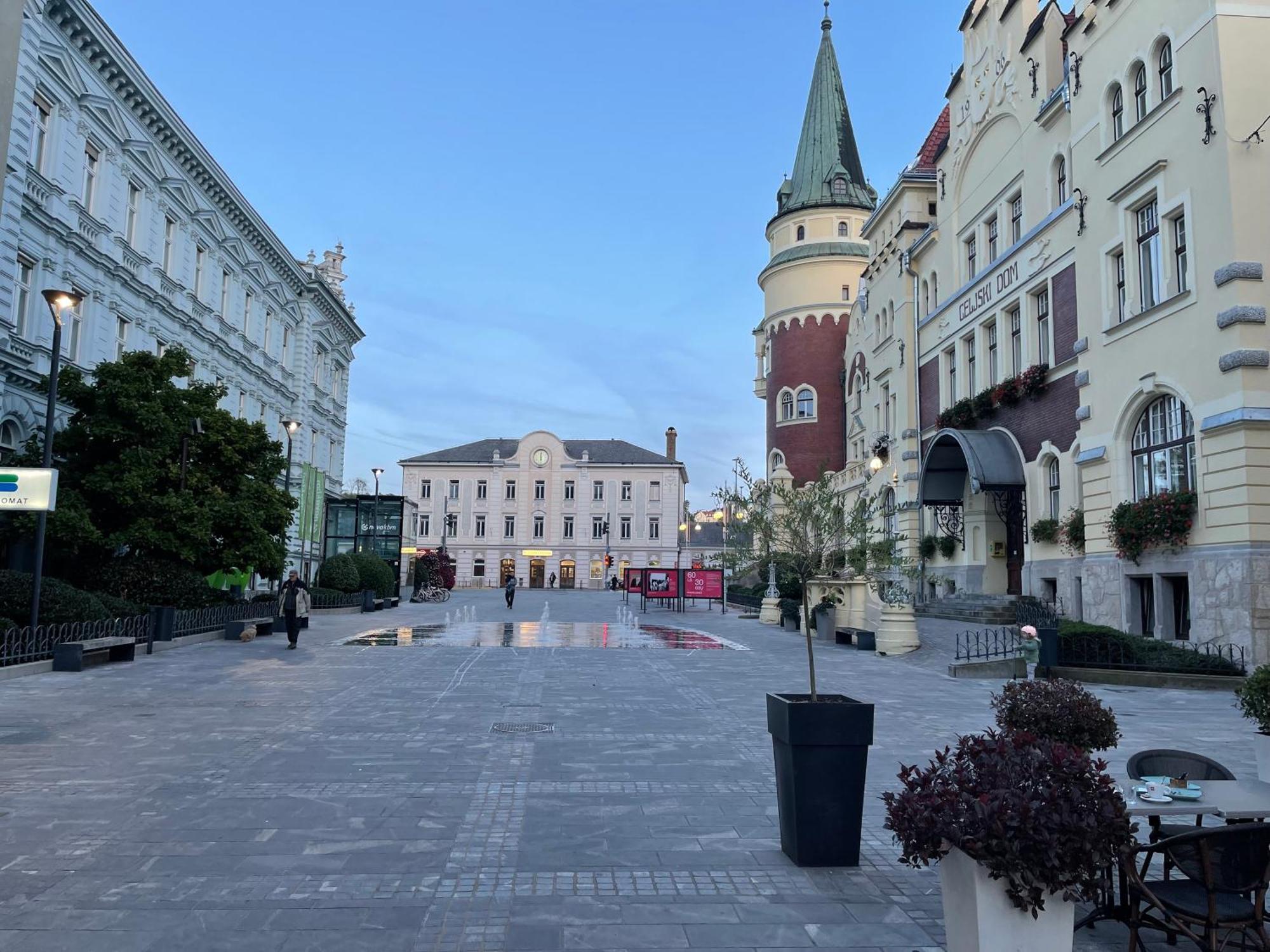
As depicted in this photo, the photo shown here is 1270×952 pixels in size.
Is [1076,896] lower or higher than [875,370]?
lower

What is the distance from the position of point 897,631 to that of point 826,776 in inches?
643

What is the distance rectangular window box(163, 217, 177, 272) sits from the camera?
3073cm

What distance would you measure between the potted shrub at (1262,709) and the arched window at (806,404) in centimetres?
4684

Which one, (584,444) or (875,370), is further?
(584,444)

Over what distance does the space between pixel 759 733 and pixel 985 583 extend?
67.4 ft

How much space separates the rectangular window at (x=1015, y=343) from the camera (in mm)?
27609

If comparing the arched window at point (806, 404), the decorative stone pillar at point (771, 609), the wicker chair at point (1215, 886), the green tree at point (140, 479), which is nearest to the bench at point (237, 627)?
the green tree at point (140, 479)

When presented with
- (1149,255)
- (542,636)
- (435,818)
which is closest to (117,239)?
(542,636)

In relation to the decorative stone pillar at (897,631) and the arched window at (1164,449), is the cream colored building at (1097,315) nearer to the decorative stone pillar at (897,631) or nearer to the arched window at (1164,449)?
the arched window at (1164,449)

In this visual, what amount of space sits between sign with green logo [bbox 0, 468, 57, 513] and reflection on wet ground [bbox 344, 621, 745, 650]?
404 inches

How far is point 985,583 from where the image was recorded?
28641 mm

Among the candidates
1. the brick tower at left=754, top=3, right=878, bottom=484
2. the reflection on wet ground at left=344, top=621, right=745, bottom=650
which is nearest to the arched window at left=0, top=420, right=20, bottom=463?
the reflection on wet ground at left=344, top=621, right=745, bottom=650

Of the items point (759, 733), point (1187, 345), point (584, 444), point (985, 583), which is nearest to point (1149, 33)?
point (1187, 345)

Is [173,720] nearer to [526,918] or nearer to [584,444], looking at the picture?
[526,918]
